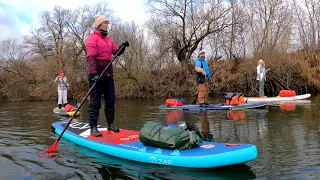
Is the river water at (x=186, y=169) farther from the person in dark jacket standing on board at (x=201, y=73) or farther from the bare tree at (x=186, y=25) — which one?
the bare tree at (x=186, y=25)

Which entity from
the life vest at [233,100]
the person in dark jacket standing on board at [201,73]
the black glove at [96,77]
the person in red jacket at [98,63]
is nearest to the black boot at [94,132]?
the person in red jacket at [98,63]

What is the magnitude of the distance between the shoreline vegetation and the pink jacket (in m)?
14.6

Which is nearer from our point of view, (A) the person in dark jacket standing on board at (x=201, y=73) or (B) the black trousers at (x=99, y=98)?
(B) the black trousers at (x=99, y=98)

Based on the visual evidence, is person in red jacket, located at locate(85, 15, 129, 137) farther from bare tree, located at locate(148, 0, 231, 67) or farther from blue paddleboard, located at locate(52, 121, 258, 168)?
bare tree, located at locate(148, 0, 231, 67)

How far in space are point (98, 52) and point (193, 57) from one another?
2272cm

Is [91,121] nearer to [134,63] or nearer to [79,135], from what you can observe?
[79,135]

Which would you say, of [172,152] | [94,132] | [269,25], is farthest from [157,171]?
[269,25]

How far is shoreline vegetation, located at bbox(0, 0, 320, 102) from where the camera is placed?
21031 mm

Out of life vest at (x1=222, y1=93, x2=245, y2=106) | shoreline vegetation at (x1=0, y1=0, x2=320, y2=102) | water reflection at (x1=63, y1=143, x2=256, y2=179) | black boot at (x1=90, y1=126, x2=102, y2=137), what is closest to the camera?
water reflection at (x1=63, y1=143, x2=256, y2=179)

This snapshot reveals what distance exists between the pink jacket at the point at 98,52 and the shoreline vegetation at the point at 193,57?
14622 mm

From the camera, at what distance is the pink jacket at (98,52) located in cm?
549

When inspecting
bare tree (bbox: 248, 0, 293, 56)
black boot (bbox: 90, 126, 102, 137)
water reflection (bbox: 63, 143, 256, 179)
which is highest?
bare tree (bbox: 248, 0, 293, 56)

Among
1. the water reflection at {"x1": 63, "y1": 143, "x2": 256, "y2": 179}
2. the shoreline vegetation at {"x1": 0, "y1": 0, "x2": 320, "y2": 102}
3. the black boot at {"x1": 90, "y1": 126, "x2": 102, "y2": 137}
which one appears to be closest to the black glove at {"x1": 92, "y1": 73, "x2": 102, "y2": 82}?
the black boot at {"x1": 90, "y1": 126, "x2": 102, "y2": 137}

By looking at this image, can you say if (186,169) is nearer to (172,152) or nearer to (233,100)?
(172,152)
